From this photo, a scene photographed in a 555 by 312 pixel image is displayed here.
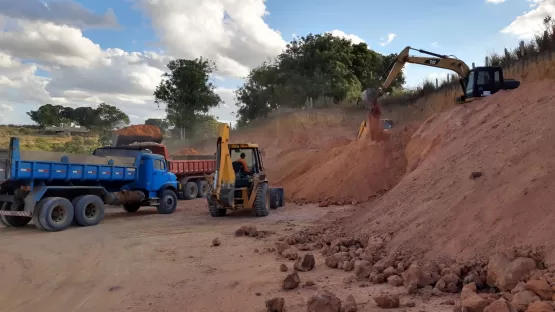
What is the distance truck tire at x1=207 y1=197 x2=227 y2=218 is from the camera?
14.8 m

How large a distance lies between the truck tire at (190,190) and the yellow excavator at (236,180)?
7.12 meters

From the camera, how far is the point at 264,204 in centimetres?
1494

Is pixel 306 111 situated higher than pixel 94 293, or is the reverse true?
pixel 306 111

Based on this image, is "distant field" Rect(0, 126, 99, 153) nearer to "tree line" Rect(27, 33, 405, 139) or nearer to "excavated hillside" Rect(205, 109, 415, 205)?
"tree line" Rect(27, 33, 405, 139)

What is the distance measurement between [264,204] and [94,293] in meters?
8.60

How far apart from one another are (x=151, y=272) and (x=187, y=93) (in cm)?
3473

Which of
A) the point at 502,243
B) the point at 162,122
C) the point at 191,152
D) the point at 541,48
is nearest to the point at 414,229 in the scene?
the point at 502,243

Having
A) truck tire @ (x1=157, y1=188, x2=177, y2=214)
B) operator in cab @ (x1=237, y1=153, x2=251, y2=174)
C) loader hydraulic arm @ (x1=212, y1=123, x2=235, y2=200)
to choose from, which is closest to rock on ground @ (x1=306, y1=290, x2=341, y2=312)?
loader hydraulic arm @ (x1=212, y1=123, x2=235, y2=200)

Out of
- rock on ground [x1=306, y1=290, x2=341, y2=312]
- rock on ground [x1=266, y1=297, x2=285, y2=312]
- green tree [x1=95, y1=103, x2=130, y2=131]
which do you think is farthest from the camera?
green tree [x1=95, y1=103, x2=130, y2=131]

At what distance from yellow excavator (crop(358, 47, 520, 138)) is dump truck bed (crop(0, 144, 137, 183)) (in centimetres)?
1000

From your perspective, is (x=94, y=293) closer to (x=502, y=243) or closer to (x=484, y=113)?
(x=502, y=243)

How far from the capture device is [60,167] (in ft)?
42.8

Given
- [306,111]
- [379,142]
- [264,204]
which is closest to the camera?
[264,204]

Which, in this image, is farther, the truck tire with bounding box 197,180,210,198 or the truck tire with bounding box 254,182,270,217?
the truck tire with bounding box 197,180,210,198
